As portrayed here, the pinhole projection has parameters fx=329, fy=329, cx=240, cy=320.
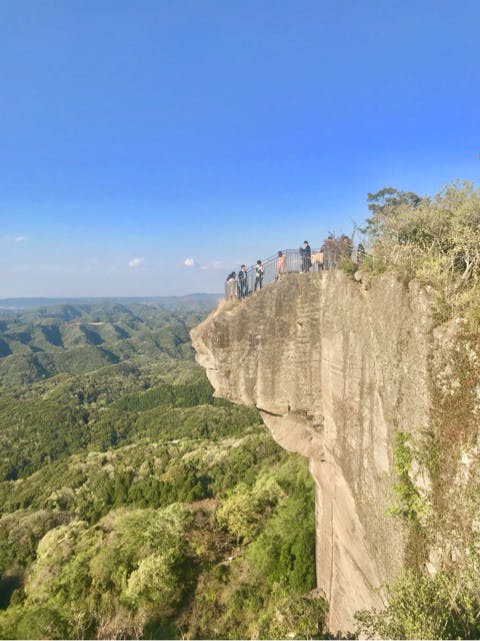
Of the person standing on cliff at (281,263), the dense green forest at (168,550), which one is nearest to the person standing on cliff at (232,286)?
the person standing on cliff at (281,263)

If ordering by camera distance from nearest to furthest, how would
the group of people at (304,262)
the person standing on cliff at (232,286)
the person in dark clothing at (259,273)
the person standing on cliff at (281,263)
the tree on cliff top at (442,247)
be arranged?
the tree on cliff top at (442,247) < the group of people at (304,262) < the person standing on cliff at (281,263) < the person in dark clothing at (259,273) < the person standing on cliff at (232,286)

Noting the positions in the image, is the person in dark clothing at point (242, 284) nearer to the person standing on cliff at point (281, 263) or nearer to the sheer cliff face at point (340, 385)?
the sheer cliff face at point (340, 385)

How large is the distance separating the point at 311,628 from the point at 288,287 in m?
13.2

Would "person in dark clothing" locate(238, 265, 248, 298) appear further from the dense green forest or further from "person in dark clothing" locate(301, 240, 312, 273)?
the dense green forest

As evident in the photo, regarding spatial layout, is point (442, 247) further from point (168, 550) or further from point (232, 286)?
point (168, 550)

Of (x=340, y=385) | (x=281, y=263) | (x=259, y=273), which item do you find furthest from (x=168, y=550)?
(x=281, y=263)

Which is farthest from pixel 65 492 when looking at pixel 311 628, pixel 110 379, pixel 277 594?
pixel 110 379

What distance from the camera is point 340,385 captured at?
1100 cm

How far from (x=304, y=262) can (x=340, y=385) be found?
15.5ft

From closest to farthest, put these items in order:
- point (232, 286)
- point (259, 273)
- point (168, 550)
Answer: point (259, 273)
point (232, 286)
point (168, 550)

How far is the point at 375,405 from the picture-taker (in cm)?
912

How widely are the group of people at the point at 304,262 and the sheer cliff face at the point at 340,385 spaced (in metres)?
0.62

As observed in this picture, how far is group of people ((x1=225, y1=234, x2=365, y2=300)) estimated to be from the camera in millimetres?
11766

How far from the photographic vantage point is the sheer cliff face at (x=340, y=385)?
7977 millimetres
